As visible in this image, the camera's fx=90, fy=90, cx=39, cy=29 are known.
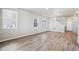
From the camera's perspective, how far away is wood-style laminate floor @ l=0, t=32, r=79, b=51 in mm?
1982

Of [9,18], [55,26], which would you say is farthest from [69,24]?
[9,18]

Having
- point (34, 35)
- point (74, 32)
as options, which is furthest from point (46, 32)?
point (74, 32)

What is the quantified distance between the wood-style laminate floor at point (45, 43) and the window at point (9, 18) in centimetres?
34

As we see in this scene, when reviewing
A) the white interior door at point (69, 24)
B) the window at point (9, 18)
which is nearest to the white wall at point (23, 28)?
the window at point (9, 18)

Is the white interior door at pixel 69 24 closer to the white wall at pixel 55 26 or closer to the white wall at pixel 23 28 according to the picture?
the white wall at pixel 55 26

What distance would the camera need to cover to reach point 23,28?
2105 mm

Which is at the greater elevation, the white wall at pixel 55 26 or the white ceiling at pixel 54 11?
the white ceiling at pixel 54 11

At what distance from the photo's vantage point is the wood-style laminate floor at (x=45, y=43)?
6.50ft

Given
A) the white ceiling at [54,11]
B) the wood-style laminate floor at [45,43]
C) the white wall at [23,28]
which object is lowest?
the wood-style laminate floor at [45,43]

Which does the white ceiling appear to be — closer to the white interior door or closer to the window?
the white interior door

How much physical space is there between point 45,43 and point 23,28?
0.62 meters
